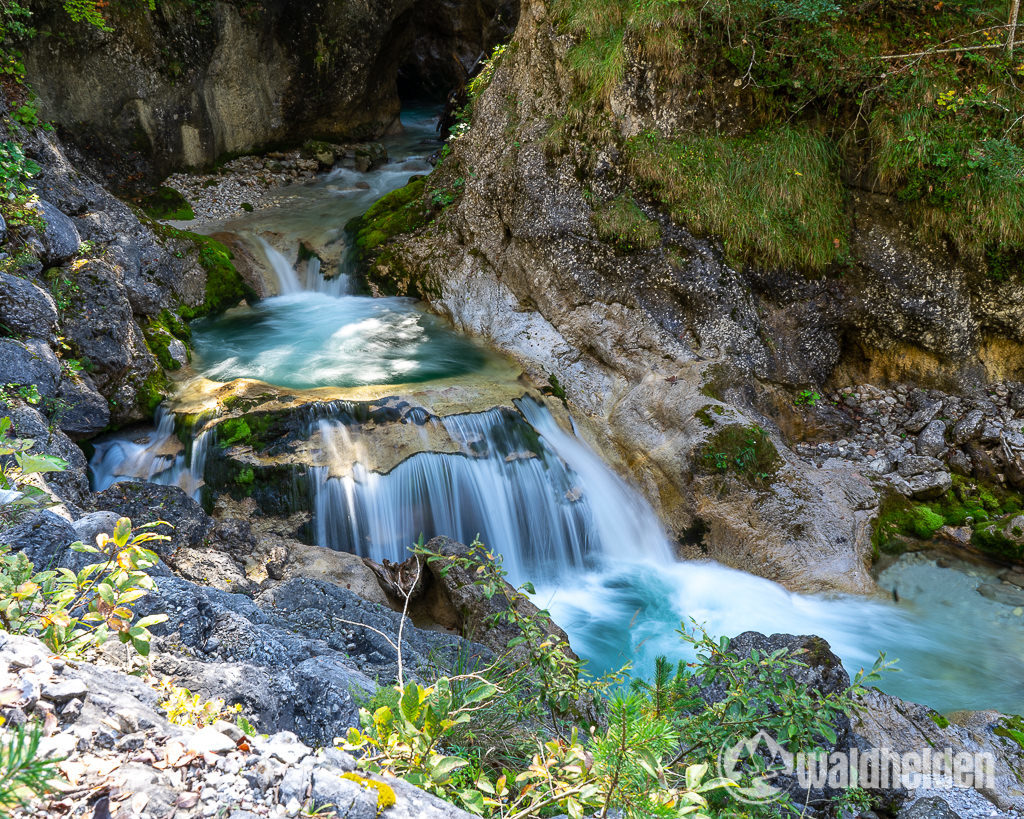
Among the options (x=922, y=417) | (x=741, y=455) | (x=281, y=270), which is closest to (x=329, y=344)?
(x=281, y=270)

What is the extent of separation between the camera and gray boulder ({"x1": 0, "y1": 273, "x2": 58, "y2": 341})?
518 centimetres

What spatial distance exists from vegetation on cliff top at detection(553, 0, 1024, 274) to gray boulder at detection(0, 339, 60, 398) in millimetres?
6376

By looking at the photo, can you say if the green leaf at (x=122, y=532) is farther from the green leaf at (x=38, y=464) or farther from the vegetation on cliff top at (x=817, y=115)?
the vegetation on cliff top at (x=817, y=115)

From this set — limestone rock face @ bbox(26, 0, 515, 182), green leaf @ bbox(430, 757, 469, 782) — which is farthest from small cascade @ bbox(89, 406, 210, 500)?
limestone rock face @ bbox(26, 0, 515, 182)

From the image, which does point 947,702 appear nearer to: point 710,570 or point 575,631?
point 710,570

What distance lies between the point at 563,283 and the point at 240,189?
7258 mm

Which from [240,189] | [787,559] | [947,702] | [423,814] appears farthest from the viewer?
[240,189]

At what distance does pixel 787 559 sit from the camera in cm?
664

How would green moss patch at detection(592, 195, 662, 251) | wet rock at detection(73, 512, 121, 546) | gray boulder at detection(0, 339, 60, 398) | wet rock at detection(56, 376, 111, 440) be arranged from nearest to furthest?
1. wet rock at detection(73, 512, 121, 546)
2. gray boulder at detection(0, 339, 60, 398)
3. wet rock at detection(56, 376, 111, 440)
4. green moss patch at detection(592, 195, 662, 251)

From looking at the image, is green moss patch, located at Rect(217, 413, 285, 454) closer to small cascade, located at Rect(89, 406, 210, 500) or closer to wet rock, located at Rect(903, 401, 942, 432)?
small cascade, located at Rect(89, 406, 210, 500)

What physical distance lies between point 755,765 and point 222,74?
45.4ft

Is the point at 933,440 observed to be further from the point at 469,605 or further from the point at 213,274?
the point at 213,274

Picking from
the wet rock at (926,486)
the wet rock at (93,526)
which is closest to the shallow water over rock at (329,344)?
the wet rock at (93,526)

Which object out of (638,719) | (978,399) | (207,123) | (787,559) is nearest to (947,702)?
(787,559)
